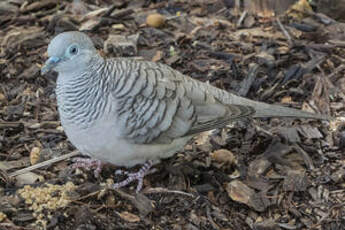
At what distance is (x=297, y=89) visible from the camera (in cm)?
539

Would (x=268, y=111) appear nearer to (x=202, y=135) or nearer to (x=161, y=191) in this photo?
(x=202, y=135)

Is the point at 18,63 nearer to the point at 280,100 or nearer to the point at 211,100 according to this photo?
the point at 211,100

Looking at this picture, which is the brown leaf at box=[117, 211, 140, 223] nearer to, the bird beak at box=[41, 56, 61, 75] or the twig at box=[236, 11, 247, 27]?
the bird beak at box=[41, 56, 61, 75]

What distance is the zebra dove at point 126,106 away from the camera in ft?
12.9

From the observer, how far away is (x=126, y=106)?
4.03 meters

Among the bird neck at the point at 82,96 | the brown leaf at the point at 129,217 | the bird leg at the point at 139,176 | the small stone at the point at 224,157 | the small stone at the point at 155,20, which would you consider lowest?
the small stone at the point at 224,157

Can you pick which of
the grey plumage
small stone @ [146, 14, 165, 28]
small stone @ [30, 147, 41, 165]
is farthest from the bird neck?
small stone @ [146, 14, 165, 28]

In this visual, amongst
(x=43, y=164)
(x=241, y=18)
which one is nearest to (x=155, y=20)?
(x=241, y=18)

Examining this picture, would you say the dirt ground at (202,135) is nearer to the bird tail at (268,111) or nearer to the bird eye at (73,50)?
the bird tail at (268,111)

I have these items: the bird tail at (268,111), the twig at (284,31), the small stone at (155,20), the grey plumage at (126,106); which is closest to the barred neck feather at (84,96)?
the grey plumage at (126,106)

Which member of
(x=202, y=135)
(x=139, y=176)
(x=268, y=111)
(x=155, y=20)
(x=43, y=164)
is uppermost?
(x=155, y=20)

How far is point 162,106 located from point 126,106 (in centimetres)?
31

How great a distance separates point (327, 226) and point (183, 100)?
56.8 inches

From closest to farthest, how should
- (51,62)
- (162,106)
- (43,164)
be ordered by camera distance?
(51,62) → (162,106) → (43,164)
